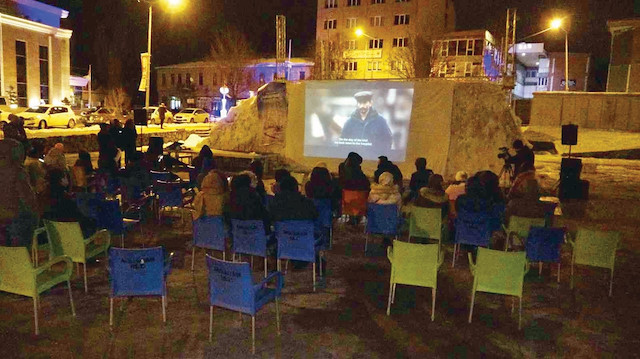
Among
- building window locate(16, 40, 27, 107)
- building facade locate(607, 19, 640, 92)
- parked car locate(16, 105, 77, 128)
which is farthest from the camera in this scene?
building window locate(16, 40, 27, 107)

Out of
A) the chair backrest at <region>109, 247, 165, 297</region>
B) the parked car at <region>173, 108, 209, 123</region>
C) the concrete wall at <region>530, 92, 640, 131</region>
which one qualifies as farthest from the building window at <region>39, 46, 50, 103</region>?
the chair backrest at <region>109, 247, 165, 297</region>

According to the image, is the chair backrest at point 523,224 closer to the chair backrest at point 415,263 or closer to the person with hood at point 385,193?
the person with hood at point 385,193

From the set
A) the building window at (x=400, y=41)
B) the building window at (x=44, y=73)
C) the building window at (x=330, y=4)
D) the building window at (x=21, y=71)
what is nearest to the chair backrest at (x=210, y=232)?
the building window at (x=21, y=71)

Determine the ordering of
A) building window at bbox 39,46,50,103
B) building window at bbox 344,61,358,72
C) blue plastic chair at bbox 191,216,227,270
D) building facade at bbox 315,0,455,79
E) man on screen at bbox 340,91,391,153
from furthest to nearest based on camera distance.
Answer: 1. building window at bbox 344,61,358,72
2. building facade at bbox 315,0,455,79
3. building window at bbox 39,46,50,103
4. man on screen at bbox 340,91,391,153
5. blue plastic chair at bbox 191,216,227,270

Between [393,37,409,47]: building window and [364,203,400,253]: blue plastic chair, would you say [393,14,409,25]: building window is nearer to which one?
[393,37,409,47]: building window

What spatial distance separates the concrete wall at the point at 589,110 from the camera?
22.4 m

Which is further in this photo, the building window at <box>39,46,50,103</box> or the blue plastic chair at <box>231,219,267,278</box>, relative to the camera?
the building window at <box>39,46,50,103</box>

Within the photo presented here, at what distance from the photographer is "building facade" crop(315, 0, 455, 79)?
43375 mm

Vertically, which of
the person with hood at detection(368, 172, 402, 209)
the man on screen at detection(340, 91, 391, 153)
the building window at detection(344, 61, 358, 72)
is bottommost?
the person with hood at detection(368, 172, 402, 209)

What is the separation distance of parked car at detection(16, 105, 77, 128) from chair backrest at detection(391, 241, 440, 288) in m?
25.4

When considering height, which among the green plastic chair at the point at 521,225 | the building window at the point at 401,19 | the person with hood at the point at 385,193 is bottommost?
the green plastic chair at the point at 521,225

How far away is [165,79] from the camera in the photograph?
57.0 meters

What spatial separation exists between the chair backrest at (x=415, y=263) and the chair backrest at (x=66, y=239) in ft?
10.1

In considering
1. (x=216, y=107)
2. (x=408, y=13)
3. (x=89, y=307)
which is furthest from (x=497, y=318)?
(x=216, y=107)
